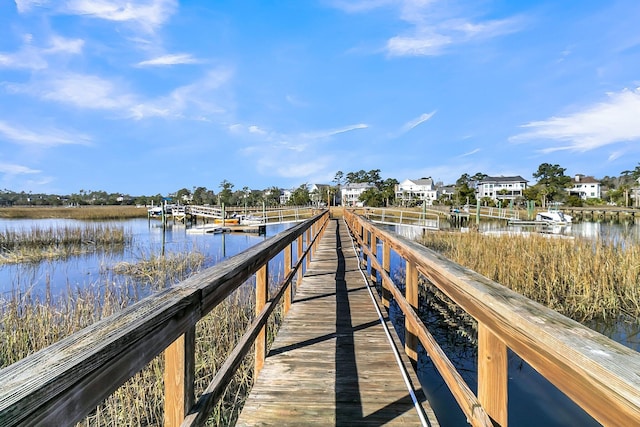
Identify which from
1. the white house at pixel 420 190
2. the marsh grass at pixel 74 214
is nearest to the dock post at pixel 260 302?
the marsh grass at pixel 74 214

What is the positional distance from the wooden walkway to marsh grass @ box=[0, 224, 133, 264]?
529 inches

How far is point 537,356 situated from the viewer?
2.98 ft

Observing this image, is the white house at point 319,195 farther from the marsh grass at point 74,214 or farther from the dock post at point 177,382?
the dock post at point 177,382

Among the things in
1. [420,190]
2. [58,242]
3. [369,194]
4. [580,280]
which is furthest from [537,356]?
[420,190]

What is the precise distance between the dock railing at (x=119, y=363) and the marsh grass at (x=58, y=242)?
48.7 ft

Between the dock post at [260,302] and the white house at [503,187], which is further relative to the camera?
the white house at [503,187]

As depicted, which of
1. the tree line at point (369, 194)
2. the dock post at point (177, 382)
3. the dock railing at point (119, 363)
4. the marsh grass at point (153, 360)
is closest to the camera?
the dock railing at point (119, 363)

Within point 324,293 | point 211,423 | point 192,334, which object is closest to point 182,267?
point 324,293

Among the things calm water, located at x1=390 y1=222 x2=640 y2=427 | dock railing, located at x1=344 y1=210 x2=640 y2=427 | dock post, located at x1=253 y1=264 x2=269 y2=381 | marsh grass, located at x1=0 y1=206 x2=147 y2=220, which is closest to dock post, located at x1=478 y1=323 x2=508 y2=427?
dock railing, located at x1=344 y1=210 x2=640 y2=427

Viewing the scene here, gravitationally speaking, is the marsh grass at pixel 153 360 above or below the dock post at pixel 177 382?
below

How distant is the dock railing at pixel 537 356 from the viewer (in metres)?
0.65

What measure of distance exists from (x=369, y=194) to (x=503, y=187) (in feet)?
98.0

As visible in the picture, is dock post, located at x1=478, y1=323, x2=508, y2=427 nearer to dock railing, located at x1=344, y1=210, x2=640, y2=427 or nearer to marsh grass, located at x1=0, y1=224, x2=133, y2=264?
dock railing, located at x1=344, y1=210, x2=640, y2=427

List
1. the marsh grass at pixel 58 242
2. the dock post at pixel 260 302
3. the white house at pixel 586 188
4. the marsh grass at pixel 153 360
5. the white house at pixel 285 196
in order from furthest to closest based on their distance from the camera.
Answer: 1. the white house at pixel 285 196
2. the white house at pixel 586 188
3. the marsh grass at pixel 58 242
4. the marsh grass at pixel 153 360
5. the dock post at pixel 260 302
